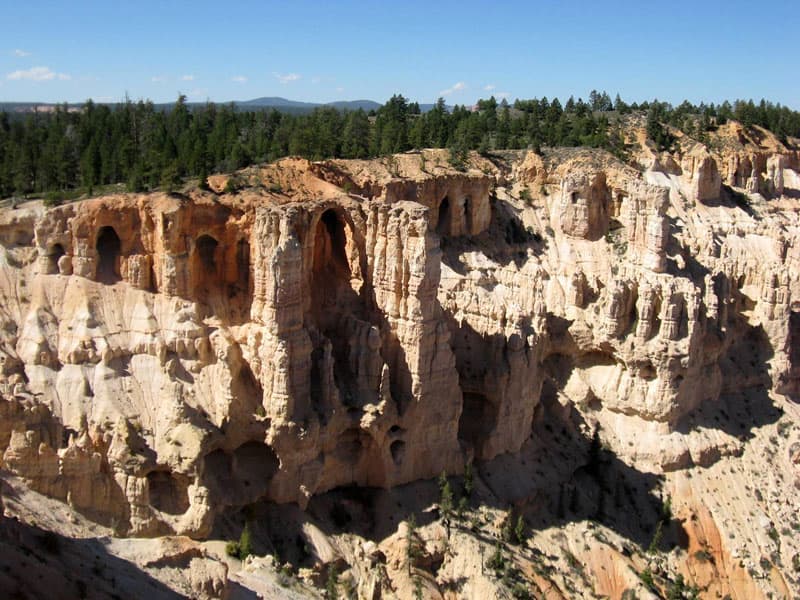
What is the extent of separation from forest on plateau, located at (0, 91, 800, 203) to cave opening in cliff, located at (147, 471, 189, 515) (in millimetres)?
14474

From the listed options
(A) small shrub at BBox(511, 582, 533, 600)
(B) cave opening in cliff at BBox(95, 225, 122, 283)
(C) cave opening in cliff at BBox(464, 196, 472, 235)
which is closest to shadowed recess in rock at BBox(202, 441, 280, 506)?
(B) cave opening in cliff at BBox(95, 225, 122, 283)

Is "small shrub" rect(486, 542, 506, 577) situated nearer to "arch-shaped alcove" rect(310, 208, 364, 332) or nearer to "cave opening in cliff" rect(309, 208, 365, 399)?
"cave opening in cliff" rect(309, 208, 365, 399)

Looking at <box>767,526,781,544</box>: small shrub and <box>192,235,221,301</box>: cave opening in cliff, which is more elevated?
<box>192,235,221,301</box>: cave opening in cliff

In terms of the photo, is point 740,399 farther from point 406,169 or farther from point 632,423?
point 406,169

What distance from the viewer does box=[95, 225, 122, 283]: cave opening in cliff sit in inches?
1578

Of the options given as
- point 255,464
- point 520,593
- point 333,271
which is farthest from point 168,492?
point 520,593

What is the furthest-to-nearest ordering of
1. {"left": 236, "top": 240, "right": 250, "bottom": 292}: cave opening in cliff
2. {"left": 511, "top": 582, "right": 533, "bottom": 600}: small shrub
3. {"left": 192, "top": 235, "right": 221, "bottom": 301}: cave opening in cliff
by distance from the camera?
{"left": 236, "top": 240, "right": 250, "bottom": 292}: cave opening in cliff, {"left": 192, "top": 235, "right": 221, "bottom": 301}: cave opening in cliff, {"left": 511, "top": 582, "right": 533, "bottom": 600}: small shrub

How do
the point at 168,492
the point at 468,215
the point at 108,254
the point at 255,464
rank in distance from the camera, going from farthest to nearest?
the point at 468,215
the point at 108,254
the point at 255,464
the point at 168,492

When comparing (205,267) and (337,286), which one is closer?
(205,267)

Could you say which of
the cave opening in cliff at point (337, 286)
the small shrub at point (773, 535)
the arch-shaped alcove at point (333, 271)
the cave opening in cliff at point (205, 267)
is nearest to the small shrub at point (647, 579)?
the small shrub at point (773, 535)

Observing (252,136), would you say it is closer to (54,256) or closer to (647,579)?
(54,256)

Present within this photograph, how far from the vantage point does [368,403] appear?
135 ft

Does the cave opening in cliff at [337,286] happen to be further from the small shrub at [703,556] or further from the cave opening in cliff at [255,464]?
the small shrub at [703,556]

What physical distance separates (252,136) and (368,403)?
35.8 m
